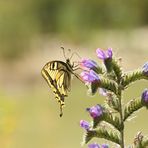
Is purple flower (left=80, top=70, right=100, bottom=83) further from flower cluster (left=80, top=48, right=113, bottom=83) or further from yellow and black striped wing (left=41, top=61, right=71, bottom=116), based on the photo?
yellow and black striped wing (left=41, top=61, right=71, bottom=116)

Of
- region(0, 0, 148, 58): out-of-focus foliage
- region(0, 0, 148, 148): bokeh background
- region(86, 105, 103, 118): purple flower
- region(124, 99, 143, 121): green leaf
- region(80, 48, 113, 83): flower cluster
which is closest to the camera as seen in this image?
region(86, 105, 103, 118): purple flower

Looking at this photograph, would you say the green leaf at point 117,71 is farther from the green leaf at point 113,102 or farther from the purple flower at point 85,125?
the purple flower at point 85,125

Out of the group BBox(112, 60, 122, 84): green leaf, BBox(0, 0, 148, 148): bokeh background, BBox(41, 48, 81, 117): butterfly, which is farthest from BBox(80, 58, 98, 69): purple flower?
BBox(0, 0, 148, 148): bokeh background

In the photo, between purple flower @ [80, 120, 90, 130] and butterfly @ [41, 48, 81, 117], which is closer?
purple flower @ [80, 120, 90, 130]

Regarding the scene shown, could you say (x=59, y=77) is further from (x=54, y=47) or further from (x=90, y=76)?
(x=54, y=47)

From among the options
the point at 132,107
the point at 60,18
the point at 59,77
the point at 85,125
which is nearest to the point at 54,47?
the point at 60,18

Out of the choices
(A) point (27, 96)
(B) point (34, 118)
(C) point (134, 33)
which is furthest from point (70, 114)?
(C) point (134, 33)
